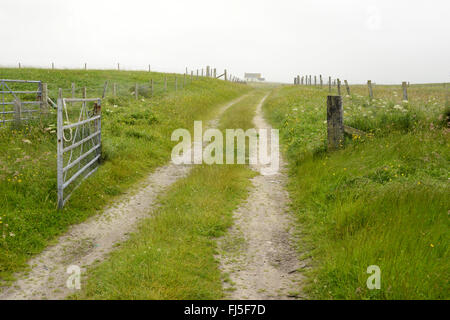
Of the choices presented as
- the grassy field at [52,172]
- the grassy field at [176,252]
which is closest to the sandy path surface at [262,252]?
the grassy field at [176,252]

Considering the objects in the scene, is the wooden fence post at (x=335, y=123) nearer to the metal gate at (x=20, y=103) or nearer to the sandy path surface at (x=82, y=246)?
the sandy path surface at (x=82, y=246)

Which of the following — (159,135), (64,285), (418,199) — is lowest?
(64,285)

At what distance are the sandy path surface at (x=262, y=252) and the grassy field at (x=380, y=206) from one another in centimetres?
31

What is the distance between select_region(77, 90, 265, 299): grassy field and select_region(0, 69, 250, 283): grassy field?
1548mm

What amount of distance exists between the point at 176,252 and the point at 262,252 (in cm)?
146

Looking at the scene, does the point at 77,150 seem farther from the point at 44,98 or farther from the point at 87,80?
the point at 87,80

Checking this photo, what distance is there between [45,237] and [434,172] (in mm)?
7955

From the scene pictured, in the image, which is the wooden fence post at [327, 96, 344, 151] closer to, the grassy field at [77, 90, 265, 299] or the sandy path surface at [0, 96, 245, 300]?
the grassy field at [77, 90, 265, 299]

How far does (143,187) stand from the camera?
9.43 meters

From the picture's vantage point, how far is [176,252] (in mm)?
5477

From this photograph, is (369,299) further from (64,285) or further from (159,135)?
(159,135)

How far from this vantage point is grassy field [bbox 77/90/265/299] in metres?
4.54

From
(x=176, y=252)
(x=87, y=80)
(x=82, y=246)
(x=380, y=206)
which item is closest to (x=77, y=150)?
(x=82, y=246)
